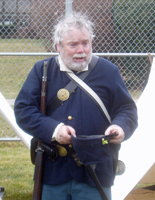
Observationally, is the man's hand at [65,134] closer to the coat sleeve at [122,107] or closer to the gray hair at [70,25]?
the coat sleeve at [122,107]

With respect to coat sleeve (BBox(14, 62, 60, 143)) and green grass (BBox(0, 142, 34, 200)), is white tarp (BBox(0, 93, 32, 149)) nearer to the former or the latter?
green grass (BBox(0, 142, 34, 200))

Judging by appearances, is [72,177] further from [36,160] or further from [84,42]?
[84,42]

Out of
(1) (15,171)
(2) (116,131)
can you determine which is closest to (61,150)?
(2) (116,131)

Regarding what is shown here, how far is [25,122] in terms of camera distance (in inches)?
72.7

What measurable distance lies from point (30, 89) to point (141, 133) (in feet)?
5.28

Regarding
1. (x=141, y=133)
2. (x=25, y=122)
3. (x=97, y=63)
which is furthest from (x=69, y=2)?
(x=25, y=122)

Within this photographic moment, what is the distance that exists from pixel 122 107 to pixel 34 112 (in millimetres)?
547

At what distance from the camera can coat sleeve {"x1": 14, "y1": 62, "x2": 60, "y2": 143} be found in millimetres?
1802

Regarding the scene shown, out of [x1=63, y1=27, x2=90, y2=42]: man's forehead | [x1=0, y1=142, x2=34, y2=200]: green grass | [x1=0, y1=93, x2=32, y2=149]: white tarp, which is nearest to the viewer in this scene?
[x1=63, y1=27, x2=90, y2=42]: man's forehead

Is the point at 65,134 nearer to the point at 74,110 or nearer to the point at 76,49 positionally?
the point at 74,110

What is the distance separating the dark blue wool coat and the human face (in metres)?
0.09

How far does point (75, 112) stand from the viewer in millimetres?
1861

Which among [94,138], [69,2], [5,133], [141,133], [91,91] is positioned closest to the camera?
[94,138]

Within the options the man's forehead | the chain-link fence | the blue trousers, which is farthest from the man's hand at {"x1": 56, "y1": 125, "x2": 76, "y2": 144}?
the chain-link fence
